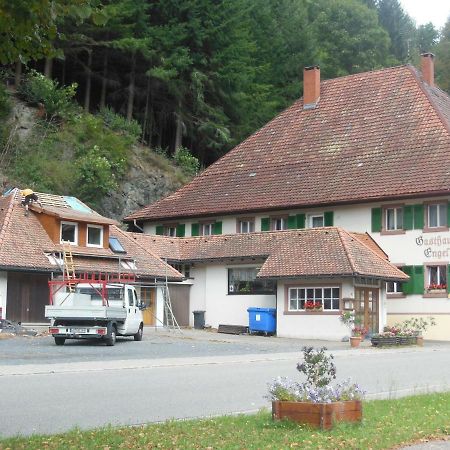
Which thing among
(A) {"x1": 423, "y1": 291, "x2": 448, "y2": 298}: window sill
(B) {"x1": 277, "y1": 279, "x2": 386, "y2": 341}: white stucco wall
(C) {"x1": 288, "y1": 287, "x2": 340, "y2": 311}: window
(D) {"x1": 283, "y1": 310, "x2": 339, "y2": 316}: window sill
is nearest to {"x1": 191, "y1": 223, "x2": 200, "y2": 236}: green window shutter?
(B) {"x1": 277, "y1": 279, "x2": 386, "y2": 341}: white stucco wall

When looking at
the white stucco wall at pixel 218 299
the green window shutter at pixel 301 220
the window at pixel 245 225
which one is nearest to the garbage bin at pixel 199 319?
the white stucco wall at pixel 218 299

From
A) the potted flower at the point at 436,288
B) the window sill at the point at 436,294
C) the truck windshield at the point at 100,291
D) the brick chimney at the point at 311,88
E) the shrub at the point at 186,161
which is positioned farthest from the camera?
the shrub at the point at 186,161

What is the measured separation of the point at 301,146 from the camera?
4822 centimetres

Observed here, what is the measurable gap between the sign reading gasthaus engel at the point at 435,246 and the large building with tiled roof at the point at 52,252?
1150cm

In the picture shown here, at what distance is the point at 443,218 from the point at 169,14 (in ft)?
74.3

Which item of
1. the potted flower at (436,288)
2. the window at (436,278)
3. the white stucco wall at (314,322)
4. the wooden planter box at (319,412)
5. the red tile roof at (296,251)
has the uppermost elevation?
the red tile roof at (296,251)

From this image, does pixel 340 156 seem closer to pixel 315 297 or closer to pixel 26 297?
pixel 315 297

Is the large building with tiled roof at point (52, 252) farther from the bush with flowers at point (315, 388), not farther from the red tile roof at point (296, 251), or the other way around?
the bush with flowers at point (315, 388)

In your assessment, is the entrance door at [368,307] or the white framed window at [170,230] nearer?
the entrance door at [368,307]

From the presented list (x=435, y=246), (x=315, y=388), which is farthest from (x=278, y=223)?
(x=315, y=388)

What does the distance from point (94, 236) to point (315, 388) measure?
29.3 meters

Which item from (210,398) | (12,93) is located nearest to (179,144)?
(12,93)

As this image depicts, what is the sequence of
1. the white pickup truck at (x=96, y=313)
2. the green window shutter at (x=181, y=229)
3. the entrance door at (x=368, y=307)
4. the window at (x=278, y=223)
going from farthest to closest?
the green window shutter at (x=181, y=229) → the window at (x=278, y=223) → the entrance door at (x=368, y=307) → the white pickup truck at (x=96, y=313)

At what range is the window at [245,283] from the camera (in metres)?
39.6
